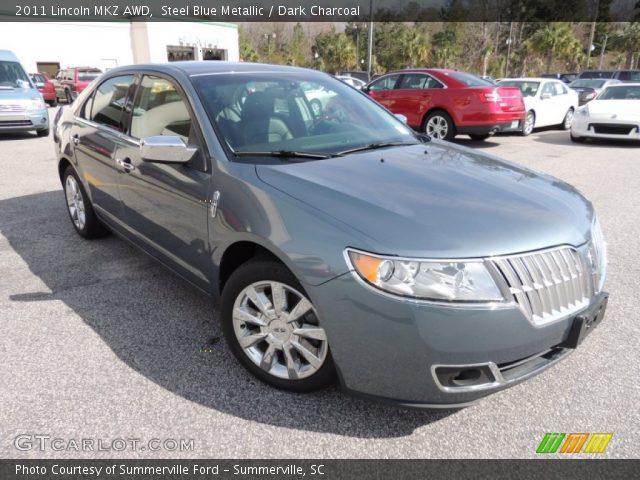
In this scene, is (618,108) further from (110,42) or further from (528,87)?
(110,42)

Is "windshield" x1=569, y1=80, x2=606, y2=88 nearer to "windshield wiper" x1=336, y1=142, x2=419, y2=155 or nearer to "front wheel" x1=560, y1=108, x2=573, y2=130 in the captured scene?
"front wheel" x1=560, y1=108, x2=573, y2=130

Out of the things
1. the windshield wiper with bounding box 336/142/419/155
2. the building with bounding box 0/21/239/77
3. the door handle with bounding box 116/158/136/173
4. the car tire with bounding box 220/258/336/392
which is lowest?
the car tire with bounding box 220/258/336/392

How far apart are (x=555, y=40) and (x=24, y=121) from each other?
5611 cm

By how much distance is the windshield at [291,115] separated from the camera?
2.91m

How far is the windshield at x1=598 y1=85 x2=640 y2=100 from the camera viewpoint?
11.4 metres

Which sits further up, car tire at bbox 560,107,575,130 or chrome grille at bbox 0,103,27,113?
chrome grille at bbox 0,103,27,113

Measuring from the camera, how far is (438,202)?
2314mm

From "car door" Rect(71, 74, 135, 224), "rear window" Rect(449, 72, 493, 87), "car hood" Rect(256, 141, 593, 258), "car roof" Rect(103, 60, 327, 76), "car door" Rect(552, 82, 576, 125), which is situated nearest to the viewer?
"car hood" Rect(256, 141, 593, 258)

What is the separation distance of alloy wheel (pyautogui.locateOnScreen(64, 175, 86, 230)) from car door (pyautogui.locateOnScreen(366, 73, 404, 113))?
25.4ft

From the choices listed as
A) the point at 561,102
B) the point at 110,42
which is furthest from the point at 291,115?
the point at 110,42

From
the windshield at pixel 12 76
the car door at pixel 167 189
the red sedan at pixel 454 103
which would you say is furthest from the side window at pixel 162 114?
the windshield at pixel 12 76

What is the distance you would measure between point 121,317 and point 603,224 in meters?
4.80

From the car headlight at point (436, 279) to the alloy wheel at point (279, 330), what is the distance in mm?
448

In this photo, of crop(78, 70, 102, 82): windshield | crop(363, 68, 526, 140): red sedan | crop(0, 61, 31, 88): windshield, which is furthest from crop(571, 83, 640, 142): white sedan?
crop(78, 70, 102, 82): windshield
